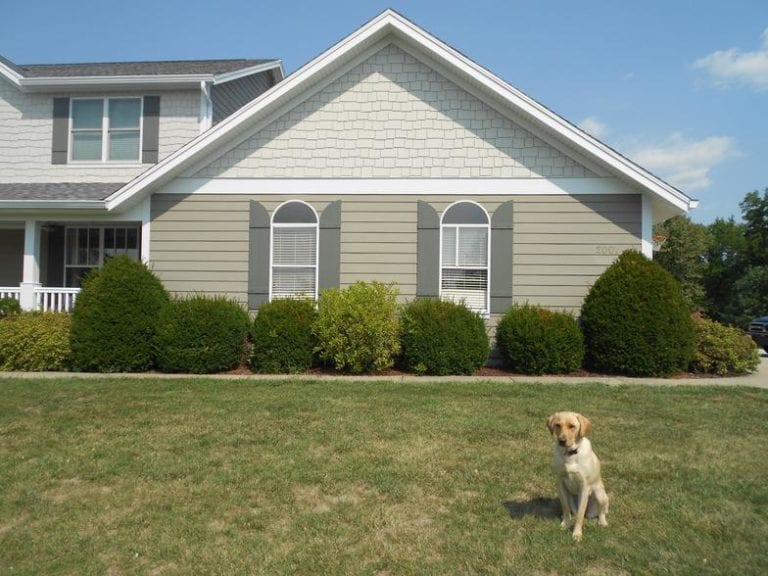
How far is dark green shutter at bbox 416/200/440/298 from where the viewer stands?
1116 cm

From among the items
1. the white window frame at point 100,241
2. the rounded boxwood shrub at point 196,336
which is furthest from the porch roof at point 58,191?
the rounded boxwood shrub at point 196,336

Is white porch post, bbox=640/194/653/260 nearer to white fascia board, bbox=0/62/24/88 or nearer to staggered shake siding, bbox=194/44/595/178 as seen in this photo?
staggered shake siding, bbox=194/44/595/178

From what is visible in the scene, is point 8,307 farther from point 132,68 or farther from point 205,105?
point 132,68

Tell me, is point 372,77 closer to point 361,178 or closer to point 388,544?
point 361,178

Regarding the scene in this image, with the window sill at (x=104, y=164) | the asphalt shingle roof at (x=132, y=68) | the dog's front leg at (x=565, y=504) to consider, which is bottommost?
the dog's front leg at (x=565, y=504)

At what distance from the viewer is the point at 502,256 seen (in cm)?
1107

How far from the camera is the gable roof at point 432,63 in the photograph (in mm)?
10422

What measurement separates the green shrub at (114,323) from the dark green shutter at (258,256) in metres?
1.85

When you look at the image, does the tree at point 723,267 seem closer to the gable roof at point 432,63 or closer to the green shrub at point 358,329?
the gable roof at point 432,63

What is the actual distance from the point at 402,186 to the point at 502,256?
7.49 feet

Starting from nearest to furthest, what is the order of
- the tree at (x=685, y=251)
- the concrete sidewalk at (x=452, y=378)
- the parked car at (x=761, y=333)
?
the concrete sidewalk at (x=452, y=378)
the parked car at (x=761, y=333)
the tree at (x=685, y=251)

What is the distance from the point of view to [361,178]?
11383 mm

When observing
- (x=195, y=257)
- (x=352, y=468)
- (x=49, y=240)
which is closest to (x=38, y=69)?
(x=49, y=240)

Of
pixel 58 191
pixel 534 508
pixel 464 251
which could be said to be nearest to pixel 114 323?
pixel 58 191
